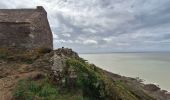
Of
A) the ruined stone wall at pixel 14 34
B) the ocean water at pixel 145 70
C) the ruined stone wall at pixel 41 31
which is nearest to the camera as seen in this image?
the ruined stone wall at pixel 14 34

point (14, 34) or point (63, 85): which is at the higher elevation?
point (14, 34)

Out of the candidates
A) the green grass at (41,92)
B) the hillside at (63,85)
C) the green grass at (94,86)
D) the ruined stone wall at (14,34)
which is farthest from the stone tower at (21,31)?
the green grass at (94,86)

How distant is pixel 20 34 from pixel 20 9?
5.33 meters

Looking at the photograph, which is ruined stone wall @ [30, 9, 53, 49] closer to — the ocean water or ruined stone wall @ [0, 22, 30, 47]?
ruined stone wall @ [0, 22, 30, 47]

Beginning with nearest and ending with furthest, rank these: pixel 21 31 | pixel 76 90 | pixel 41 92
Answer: pixel 41 92 < pixel 76 90 < pixel 21 31

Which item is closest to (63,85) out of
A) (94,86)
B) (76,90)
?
(76,90)

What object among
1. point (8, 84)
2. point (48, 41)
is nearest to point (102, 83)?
point (8, 84)

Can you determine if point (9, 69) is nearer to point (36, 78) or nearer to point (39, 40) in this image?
point (36, 78)

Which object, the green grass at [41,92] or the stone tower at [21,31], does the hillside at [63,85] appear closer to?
the green grass at [41,92]

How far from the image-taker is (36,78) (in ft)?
47.6

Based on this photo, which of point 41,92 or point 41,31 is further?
point 41,31

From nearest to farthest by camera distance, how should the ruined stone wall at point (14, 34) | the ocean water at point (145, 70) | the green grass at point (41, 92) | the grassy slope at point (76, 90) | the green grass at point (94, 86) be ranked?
1. the green grass at point (41, 92)
2. the grassy slope at point (76, 90)
3. the green grass at point (94, 86)
4. the ruined stone wall at point (14, 34)
5. the ocean water at point (145, 70)

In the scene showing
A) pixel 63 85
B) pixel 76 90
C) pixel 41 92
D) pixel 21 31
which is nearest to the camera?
pixel 41 92

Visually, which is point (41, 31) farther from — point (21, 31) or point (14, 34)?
point (14, 34)
